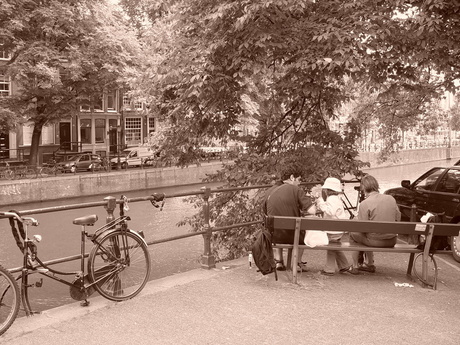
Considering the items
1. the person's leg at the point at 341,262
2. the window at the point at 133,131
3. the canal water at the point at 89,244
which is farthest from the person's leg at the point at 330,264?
the window at the point at 133,131

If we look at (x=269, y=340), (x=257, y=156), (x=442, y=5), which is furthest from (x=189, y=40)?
(x=269, y=340)

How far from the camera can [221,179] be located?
39.7ft

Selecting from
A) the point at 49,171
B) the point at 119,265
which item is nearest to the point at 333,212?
the point at 119,265

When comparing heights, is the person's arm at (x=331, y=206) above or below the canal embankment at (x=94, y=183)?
above

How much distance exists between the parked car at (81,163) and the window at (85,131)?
9757 mm

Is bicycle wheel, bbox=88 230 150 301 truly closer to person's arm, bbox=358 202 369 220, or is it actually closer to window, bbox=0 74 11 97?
person's arm, bbox=358 202 369 220

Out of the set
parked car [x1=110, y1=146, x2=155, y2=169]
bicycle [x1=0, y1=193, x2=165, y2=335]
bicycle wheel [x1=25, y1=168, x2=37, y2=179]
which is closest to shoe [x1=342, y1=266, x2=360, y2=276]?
bicycle [x1=0, y1=193, x2=165, y2=335]

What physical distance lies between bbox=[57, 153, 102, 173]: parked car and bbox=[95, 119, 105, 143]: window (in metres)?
10.8

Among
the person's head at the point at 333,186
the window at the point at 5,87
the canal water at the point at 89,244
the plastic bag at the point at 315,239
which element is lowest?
the canal water at the point at 89,244

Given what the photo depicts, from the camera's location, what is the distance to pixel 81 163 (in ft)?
112

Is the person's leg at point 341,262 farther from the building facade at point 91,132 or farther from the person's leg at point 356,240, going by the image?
the building facade at point 91,132

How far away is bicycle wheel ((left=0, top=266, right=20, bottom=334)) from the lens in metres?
4.91

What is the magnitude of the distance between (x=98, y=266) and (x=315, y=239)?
101 inches

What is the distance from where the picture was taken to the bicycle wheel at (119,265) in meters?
5.85
